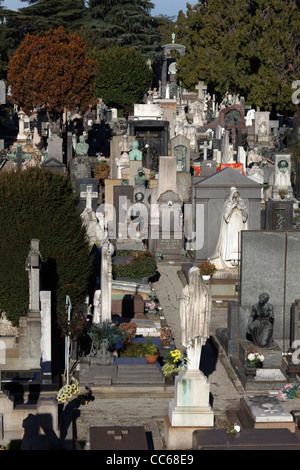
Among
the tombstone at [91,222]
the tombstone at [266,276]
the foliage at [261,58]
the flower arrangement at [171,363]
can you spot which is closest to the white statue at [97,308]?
the flower arrangement at [171,363]

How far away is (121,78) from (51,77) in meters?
17.6

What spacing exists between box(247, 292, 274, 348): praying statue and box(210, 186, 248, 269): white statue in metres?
4.74

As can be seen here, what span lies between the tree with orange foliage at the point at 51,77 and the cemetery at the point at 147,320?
68.2ft

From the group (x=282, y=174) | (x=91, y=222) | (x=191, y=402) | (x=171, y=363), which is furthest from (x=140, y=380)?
(x=282, y=174)

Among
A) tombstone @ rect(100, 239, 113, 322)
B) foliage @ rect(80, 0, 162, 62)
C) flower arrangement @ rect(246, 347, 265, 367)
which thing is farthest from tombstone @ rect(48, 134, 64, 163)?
foliage @ rect(80, 0, 162, 62)

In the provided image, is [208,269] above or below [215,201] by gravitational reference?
below

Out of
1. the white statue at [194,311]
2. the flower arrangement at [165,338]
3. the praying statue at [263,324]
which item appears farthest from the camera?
the flower arrangement at [165,338]

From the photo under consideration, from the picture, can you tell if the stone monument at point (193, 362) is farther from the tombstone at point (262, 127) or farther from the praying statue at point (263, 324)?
the tombstone at point (262, 127)

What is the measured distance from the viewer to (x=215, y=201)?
86.0ft

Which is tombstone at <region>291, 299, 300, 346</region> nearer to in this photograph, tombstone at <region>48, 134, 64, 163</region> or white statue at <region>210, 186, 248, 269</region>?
white statue at <region>210, 186, 248, 269</region>

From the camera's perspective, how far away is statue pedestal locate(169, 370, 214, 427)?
47.9ft

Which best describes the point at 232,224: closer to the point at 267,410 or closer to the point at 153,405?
the point at 153,405

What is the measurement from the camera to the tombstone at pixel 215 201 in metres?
26.2
